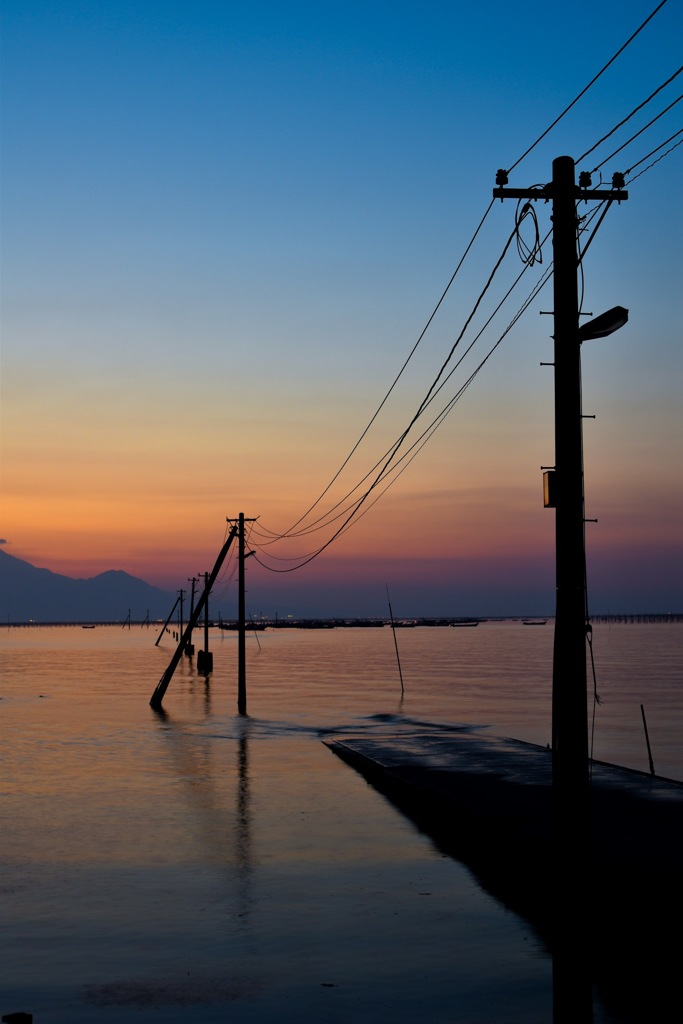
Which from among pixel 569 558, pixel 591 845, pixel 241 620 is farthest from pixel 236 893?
pixel 241 620

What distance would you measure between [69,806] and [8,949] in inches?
431

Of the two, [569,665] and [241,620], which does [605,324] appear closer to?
[569,665]

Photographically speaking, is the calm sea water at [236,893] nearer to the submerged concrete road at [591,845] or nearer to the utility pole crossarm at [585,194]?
the submerged concrete road at [591,845]

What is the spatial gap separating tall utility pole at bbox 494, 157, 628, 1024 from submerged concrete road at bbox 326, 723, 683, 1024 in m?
0.15

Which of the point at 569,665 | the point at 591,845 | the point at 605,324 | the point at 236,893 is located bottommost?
the point at 236,893

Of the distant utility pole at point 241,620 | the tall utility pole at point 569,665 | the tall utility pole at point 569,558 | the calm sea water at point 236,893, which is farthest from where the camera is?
the distant utility pole at point 241,620

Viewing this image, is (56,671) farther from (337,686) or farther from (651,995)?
(651,995)

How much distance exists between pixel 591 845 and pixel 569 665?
22.2ft

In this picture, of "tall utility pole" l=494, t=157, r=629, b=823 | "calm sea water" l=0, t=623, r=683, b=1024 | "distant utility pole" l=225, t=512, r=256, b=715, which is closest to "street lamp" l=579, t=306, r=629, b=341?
"tall utility pole" l=494, t=157, r=629, b=823

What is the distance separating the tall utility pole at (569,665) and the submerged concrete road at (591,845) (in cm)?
15

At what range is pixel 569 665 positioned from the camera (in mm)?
9430

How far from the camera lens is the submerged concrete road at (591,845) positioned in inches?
463

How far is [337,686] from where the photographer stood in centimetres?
6844

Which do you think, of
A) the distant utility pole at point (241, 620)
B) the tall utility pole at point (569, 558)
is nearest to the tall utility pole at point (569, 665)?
the tall utility pole at point (569, 558)
